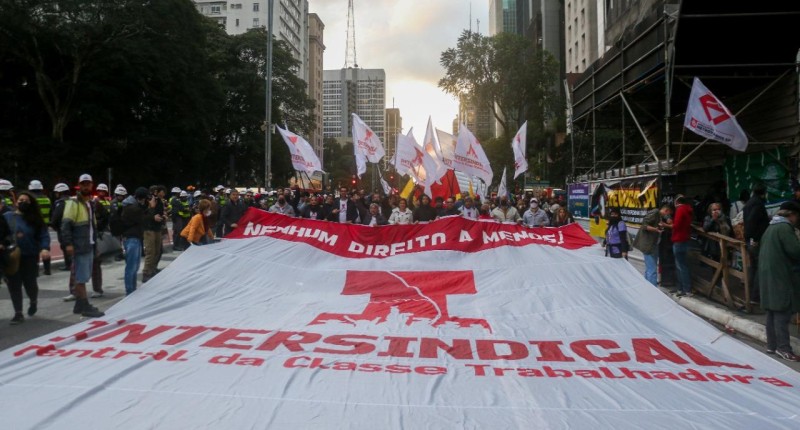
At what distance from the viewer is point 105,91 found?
32219 millimetres

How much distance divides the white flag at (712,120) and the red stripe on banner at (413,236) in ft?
17.1

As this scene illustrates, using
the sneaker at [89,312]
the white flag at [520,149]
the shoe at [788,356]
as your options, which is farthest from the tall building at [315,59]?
the shoe at [788,356]

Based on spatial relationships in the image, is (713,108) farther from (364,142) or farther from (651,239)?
(364,142)

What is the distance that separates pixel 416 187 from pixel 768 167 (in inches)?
391

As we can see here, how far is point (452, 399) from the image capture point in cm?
434

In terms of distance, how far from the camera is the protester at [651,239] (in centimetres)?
1053

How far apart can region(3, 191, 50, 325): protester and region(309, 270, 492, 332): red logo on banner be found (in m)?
3.93

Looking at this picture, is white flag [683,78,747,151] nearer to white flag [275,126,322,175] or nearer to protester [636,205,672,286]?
protester [636,205,672,286]

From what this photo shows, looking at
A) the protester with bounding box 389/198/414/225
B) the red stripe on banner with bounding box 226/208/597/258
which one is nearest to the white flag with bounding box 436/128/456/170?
the protester with bounding box 389/198/414/225

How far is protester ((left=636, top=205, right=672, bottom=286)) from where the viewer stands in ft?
34.6

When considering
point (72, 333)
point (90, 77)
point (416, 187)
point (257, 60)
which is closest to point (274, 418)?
point (72, 333)

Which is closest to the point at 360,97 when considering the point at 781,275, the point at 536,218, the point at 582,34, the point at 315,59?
the point at 315,59

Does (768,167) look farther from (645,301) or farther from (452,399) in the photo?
(452,399)

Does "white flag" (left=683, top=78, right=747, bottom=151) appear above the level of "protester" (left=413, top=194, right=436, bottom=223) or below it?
above
